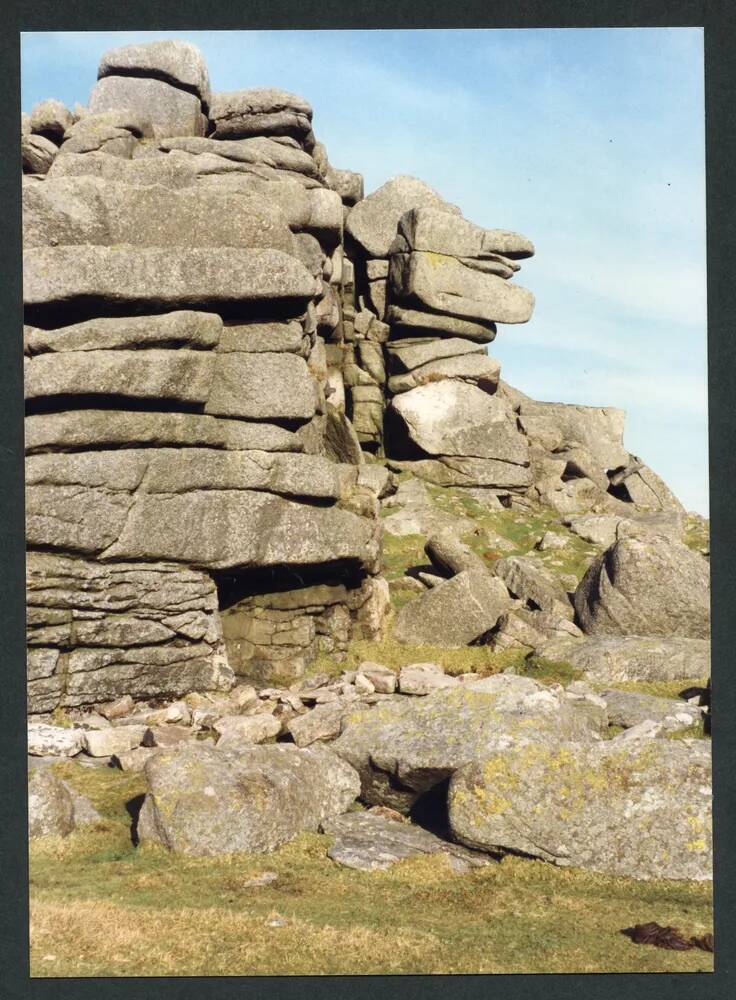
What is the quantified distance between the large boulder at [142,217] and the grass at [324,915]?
46.0 feet

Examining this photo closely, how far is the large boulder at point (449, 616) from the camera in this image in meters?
26.7

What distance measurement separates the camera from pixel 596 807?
13789 millimetres

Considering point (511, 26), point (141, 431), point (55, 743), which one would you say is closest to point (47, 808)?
point (55, 743)

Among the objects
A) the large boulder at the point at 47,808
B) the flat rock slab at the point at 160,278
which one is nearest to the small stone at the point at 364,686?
the large boulder at the point at 47,808

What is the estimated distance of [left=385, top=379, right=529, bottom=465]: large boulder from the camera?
43906mm

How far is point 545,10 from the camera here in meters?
12.6

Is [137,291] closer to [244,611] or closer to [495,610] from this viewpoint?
[244,611]

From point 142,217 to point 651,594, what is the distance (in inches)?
622

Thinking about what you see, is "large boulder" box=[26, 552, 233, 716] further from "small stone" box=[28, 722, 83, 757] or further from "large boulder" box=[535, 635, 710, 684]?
"large boulder" box=[535, 635, 710, 684]

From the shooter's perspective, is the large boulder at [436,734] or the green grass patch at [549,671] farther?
the green grass patch at [549,671]

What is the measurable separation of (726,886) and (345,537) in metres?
14.0

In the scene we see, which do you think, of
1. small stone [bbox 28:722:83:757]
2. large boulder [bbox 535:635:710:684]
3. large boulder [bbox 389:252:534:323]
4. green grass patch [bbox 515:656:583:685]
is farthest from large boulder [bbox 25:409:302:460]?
large boulder [bbox 389:252:534:323]

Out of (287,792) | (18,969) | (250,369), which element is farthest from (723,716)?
(250,369)

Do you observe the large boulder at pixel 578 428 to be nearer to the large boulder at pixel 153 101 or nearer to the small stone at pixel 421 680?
the large boulder at pixel 153 101
